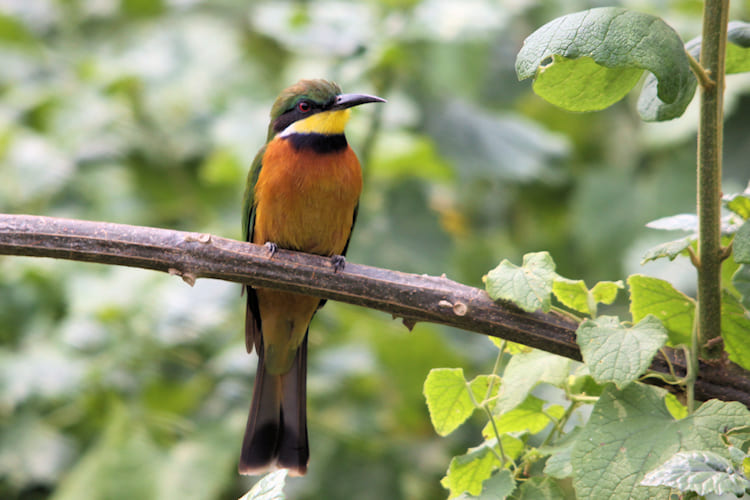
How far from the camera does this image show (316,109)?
3492 millimetres

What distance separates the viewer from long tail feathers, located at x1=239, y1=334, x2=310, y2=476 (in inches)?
118

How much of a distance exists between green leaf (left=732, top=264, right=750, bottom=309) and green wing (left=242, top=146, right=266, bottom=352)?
2.03 meters

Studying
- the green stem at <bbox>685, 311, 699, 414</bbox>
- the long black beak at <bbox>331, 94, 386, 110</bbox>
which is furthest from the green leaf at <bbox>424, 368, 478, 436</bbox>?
the long black beak at <bbox>331, 94, 386, 110</bbox>

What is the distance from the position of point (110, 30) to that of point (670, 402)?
219 inches

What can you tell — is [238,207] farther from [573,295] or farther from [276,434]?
[573,295]

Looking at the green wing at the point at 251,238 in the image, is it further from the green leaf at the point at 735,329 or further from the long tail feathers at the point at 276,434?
the green leaf at the point at 735,329

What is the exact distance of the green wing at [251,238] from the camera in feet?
11.1

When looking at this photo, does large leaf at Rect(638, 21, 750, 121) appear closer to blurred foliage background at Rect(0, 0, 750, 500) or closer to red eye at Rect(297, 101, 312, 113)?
red eye at Rect(297, 101, 312, 113)

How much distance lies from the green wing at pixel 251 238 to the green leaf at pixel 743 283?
2026mm

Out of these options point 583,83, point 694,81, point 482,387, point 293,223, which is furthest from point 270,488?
point 293,223

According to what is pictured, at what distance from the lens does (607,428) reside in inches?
67.4

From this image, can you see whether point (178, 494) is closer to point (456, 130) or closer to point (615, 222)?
point (456, 130)

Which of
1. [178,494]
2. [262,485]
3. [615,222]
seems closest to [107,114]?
[178,494]

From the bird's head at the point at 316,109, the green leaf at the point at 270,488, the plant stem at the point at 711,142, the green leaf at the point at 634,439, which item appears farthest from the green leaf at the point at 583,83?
the bird's head at the point at 316,109
